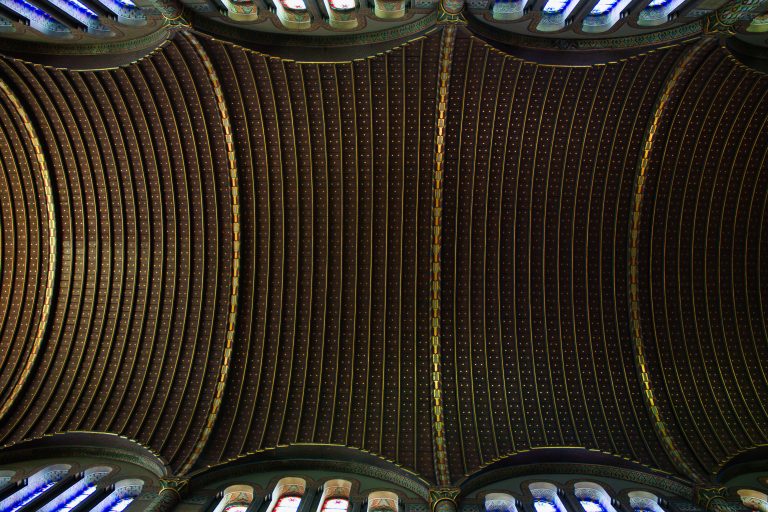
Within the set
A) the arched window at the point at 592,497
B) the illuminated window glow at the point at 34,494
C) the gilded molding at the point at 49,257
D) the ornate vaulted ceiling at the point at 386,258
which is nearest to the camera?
the illuminated window glow at the point at 34,494

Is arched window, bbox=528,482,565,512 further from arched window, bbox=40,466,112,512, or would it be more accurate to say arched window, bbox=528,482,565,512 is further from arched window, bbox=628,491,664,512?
arched window, bbox=40,466,112,512

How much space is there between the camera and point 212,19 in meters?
18.2

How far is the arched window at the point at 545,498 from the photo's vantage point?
60.2 feet

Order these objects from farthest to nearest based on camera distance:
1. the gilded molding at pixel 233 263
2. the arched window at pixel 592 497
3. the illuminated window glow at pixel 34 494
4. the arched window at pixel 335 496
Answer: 1. the gilded molding at pixel 233 263
2. the arched window at pixel 592 497
3. the arched window at pixel 335 496
4. the illuminated window glow at pixel 34 494

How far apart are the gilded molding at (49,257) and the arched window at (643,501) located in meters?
23.6

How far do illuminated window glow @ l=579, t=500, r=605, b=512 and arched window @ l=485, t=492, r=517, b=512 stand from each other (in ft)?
7.88

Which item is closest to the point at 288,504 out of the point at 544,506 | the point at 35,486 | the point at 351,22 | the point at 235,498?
the point at 235,498

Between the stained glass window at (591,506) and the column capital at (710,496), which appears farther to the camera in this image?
the stained glass window at (591,506)

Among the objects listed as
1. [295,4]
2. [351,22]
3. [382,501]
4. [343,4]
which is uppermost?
[295,4]

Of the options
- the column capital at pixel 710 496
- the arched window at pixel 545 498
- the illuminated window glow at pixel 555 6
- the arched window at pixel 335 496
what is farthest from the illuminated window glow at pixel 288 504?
the illuminated window glow at pixel 555 6

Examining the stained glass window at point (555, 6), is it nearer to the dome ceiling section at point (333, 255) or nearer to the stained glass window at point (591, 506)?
→ the dome ceiling section at point (333, 255)

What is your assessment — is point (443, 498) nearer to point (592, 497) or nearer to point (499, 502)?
point (499, 502)

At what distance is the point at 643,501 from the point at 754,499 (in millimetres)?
3779

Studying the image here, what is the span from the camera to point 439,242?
75.1ft
